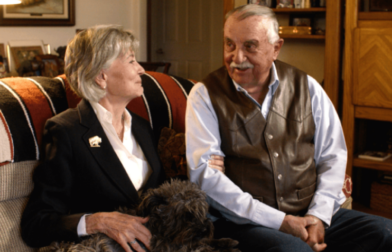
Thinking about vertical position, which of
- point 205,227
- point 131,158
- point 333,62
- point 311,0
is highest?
point 311,0

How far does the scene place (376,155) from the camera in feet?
10.00

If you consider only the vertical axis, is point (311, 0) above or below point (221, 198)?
above

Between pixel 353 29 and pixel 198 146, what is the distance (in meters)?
1.83

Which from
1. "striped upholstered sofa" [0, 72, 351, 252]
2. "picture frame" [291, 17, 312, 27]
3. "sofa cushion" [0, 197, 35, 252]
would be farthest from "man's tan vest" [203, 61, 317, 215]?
"picture frame" [291, 17, 312, 27]

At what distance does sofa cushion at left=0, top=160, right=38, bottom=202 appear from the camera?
147 cm

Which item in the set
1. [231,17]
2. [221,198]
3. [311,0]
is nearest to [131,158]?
[221,198]

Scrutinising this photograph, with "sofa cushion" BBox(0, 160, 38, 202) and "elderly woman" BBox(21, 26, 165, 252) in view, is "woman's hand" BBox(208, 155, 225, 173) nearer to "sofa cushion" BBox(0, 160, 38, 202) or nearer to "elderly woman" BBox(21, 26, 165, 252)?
"elderly woman" BBox(21, 26, 165, 252)

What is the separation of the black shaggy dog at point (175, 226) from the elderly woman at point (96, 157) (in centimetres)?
4

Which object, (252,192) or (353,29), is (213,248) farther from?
(353,29)

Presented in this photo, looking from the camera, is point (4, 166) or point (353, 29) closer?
point (4, 166)

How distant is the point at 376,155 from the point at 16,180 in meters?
2.50

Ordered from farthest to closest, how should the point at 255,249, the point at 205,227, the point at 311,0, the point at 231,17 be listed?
the point at 311,0
the point at 231,17
the point at 255,249
the point at 205,227

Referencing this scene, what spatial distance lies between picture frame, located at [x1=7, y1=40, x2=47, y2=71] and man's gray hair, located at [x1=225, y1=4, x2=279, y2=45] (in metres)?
2.72

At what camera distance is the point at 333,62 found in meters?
3.09
